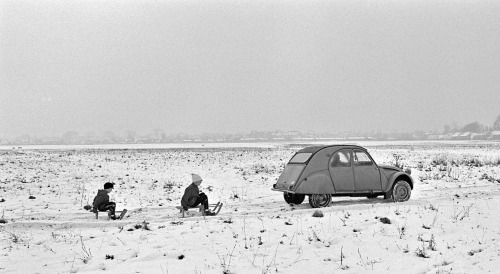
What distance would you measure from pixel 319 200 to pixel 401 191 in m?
3.18

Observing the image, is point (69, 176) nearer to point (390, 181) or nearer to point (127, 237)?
point (127, 237)

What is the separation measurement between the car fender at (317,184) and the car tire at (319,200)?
24 centimetres

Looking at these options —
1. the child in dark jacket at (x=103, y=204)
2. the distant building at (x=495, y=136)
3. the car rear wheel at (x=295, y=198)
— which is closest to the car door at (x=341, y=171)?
the car rear wheel at (x=295, y=198)

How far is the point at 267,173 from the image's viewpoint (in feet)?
81.8

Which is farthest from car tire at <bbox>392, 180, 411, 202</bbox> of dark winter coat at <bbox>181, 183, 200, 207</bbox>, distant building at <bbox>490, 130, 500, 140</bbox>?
distant building at <bbox>490, 130, 500, 140</bbox>

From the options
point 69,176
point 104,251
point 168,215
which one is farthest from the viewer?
point 69,176

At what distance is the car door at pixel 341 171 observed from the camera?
516 inches

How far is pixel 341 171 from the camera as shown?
13.2 metres

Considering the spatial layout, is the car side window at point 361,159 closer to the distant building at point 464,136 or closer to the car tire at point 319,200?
the car tire at point 319,200

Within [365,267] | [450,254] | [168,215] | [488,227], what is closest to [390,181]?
[488,227]

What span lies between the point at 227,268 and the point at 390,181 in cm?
797

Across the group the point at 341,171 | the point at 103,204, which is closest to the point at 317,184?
the point at 341,171

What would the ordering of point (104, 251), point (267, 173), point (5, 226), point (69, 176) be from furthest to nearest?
point (267, 173) < point (69, 176) < point (5, 226) < point (104, 251)

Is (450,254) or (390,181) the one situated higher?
(390,181)
